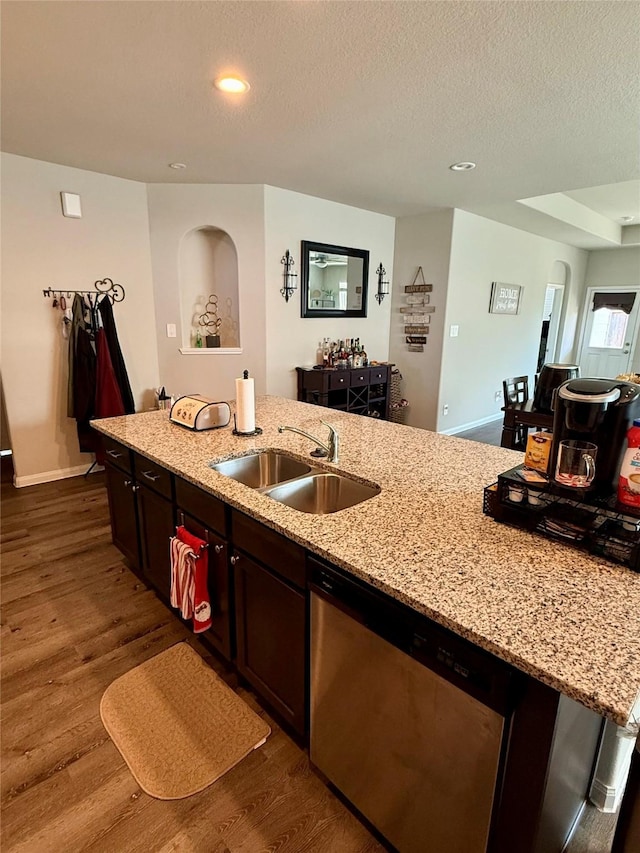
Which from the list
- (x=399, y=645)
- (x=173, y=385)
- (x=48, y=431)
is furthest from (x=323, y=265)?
(x=399, y=645)

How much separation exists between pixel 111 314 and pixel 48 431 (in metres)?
1.17

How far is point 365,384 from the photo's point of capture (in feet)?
16.4

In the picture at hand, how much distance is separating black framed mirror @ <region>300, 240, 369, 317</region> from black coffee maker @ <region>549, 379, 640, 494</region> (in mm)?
3690

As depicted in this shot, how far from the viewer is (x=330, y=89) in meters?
2.29

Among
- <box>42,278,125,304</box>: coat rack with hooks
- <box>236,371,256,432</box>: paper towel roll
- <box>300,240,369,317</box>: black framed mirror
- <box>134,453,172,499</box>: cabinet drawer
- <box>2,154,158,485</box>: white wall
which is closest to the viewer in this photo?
<box>134,453,172,499</box>: cabinet drawer

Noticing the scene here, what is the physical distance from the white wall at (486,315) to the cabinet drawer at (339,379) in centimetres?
127

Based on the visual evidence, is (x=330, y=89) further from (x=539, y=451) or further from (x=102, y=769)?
(x=102, y=769)

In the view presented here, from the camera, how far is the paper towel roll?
221cm

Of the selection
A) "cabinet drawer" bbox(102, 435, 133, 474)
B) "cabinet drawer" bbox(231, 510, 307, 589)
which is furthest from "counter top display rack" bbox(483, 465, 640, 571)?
"cabinet drawer" bbox(102, 435, 133, 474)

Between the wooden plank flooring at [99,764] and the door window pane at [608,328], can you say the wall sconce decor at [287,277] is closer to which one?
the wooden plank flooring at [99,764]

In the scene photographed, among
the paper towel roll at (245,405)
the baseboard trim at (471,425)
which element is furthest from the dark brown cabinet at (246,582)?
the baseboard trim at (471,425)

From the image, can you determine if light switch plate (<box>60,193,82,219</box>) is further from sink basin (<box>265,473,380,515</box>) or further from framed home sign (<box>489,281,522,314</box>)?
framed home sign (<box>489,281,522,314</box>)

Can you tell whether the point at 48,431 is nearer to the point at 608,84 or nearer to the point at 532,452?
the point at 532,452

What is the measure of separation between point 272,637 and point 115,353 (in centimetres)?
317
